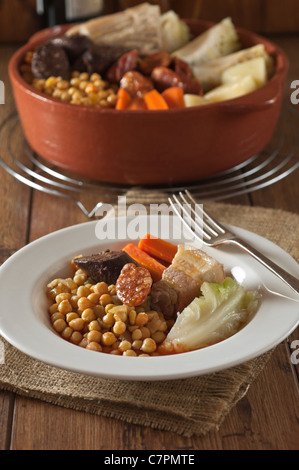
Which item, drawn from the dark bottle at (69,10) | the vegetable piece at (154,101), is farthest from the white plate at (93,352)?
the dark bottle at (69,10)

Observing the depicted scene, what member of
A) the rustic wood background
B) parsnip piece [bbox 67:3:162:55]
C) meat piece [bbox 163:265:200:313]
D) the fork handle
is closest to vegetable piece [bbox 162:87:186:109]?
parsnip piece [bbox 67:3:162:55]

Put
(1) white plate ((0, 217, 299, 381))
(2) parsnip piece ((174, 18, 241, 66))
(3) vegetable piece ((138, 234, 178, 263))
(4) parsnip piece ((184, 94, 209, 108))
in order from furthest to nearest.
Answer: (2) parsnip piece ((174, 18, 241, 66)) < (4) parsnip piece ((184, 94, 209, 108)) < (3) vegetable piece ((138, 234, 178, 263)) < (1) white plate ((0, 217, 299, 381))

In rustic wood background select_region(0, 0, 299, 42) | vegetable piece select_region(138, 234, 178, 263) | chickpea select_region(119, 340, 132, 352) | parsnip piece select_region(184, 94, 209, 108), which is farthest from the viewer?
rustic wood background select_region(0, 0, 299, 42)

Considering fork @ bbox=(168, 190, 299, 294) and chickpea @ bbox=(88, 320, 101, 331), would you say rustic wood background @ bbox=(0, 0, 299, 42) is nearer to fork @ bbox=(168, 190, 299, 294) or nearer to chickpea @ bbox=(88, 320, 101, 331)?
fork @ bbox=(168, 190, 299, 294)

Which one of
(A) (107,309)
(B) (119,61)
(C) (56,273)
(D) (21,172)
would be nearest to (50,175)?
(D) (21,172)

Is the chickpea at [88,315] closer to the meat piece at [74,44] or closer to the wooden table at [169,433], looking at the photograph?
the wooden table at [169,433]

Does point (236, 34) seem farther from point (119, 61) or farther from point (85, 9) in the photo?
point (85, 9)
